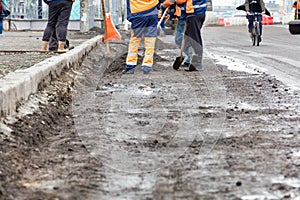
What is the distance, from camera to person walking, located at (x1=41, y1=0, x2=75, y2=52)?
12320 mm

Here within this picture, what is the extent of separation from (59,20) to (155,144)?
796 centimetres

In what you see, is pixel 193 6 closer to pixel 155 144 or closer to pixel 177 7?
pixel 177 7

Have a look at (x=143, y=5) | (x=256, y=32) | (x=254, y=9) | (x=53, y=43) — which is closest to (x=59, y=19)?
(x=53, y=43)

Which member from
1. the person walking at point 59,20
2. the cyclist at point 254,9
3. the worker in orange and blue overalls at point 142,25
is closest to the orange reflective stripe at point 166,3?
the worker in orange and blue overalls at point 142,25

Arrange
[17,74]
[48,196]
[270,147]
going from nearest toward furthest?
1. [48,196]
2. [270,147]
3. [17,74]

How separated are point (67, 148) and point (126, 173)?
85cm

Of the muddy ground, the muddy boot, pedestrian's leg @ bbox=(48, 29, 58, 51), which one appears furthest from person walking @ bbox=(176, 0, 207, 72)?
the muddy ground

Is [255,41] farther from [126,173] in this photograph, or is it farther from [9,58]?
[126,173]

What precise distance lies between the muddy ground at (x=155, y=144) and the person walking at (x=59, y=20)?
4.05 m

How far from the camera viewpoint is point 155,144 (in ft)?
15.9

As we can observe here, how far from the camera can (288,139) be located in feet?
16.3

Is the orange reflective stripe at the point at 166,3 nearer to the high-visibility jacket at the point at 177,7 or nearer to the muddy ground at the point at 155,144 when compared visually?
the high-visibility jacket at the point at 177,7

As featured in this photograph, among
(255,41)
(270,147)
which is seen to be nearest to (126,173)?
(270,147)

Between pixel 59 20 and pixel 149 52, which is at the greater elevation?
pixel 59 20
